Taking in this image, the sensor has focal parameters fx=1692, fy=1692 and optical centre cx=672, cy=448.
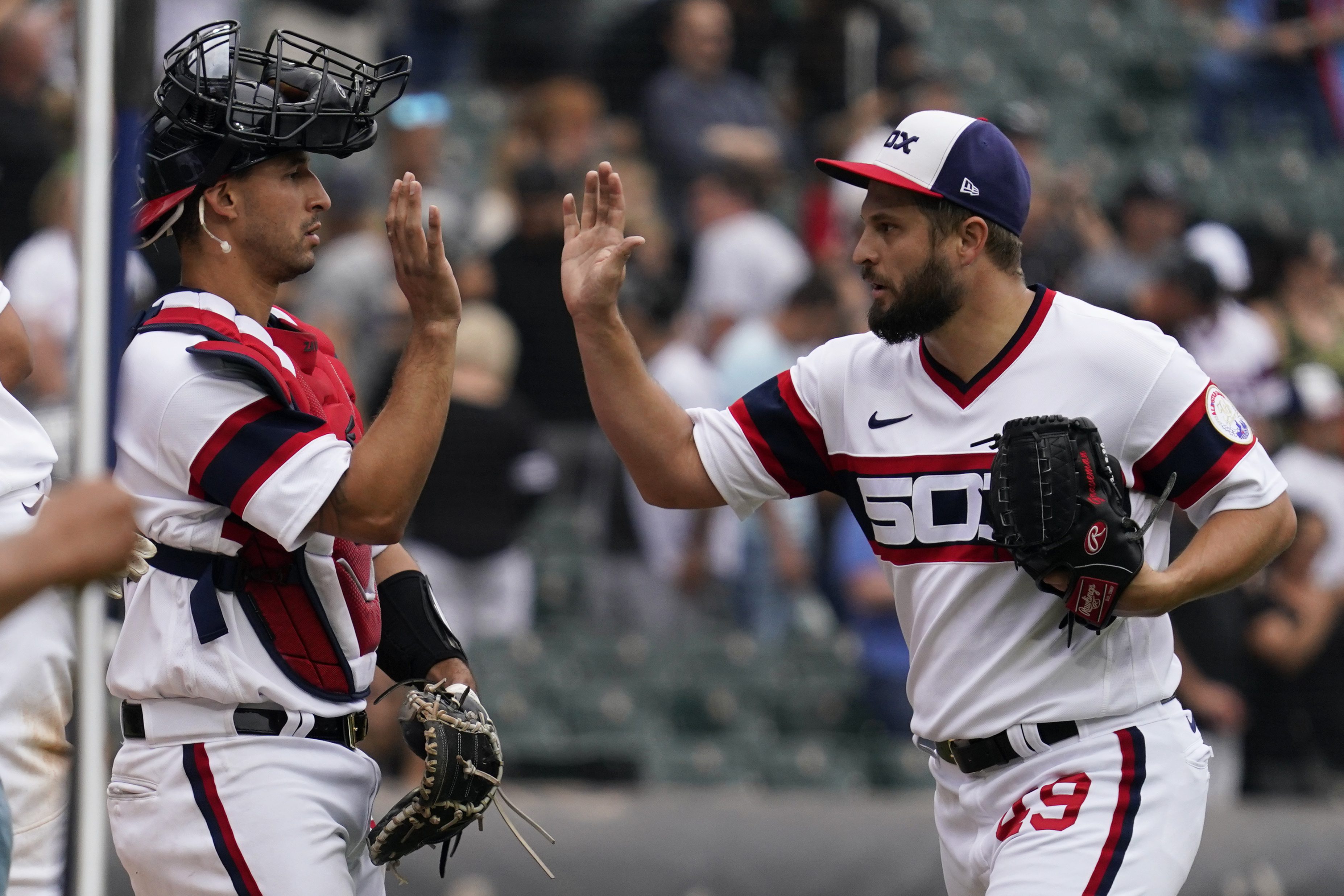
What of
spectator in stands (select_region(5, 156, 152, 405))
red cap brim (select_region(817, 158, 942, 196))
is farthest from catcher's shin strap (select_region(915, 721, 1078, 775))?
spectator in stands (select_region(5, 156, 152, 405))

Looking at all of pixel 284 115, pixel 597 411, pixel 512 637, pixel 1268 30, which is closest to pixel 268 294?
pixel 284 115

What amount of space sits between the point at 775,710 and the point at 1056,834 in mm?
4283

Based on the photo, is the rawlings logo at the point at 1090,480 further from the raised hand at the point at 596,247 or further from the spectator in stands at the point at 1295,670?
the spectator in stands at the point at 1295,670

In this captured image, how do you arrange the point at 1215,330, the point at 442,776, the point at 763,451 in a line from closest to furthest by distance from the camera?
1. the point at 442,776
2. the point at 763,451
3. the point at 1215,330

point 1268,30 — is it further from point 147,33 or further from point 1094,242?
Result: point 147,33

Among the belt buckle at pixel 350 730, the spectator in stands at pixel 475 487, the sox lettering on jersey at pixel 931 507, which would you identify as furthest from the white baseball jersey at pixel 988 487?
the spectator in stands at pixel 475 487

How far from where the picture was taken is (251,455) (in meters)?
2.72

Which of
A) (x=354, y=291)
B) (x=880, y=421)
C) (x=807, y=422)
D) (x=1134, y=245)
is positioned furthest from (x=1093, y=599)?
(x=1134, y=245)

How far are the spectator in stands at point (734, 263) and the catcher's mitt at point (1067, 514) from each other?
4.49m

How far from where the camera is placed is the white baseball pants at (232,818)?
9.07 feet

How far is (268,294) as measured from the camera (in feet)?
9.92

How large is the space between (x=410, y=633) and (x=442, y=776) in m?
0.38

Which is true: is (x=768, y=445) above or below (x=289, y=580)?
above

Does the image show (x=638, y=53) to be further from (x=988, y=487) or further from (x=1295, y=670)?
(x=988, y=487)
